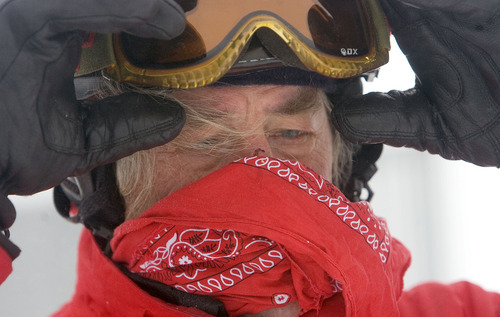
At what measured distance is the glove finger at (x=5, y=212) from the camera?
1214mm

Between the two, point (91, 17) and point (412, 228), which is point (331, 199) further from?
point (412, 228)

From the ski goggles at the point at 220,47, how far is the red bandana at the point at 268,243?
0.23 m

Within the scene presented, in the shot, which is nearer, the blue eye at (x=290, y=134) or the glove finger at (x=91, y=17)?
the glove finger at (x=91, y=17)

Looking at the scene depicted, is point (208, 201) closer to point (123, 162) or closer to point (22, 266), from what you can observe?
point (123, 162)

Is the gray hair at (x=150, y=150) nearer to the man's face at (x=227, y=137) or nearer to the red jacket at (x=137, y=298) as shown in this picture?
the man's face at (x=227, y=137)

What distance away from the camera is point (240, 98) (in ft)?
5.14

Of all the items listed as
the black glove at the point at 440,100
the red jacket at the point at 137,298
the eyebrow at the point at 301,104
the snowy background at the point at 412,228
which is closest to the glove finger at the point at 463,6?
the black glove at the point at 440,100

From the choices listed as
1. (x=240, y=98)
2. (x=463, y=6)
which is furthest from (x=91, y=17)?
(x=463, y=6)

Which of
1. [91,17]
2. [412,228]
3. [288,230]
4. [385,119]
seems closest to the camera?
[91,17]

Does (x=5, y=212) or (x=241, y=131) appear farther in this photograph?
(x=241, y=131)

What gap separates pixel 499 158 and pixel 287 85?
1.73ft

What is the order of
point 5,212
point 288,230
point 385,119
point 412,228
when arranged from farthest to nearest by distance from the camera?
point 412,228 < point 385,119 < point 288,230 < point 5,212

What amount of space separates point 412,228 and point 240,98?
2.42 meters

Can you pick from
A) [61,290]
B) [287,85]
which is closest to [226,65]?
[287,85]
